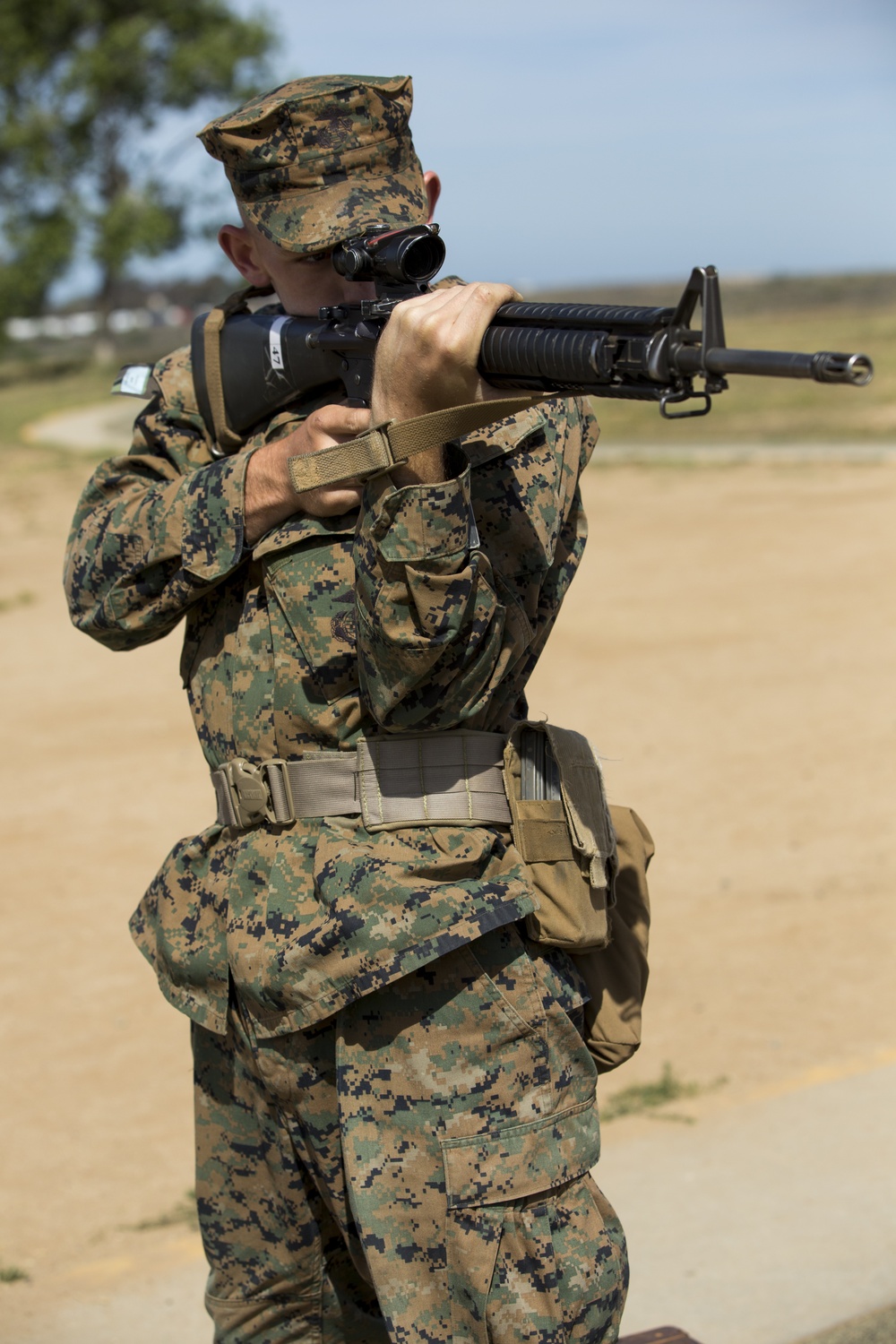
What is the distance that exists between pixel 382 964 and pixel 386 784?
0.81ft

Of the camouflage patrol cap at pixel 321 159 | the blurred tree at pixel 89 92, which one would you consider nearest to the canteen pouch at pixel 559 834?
the camouflage patrol cap at pixel 321 159

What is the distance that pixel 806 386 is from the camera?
2550 cm

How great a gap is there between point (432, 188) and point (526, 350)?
0.64 m

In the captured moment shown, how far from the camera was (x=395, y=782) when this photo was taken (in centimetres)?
205

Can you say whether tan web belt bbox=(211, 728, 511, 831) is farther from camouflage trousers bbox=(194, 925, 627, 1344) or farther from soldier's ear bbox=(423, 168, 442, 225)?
soldier's ear bbox=(423, 168, 442, 225)

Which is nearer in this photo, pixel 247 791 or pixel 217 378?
pixel 247 791

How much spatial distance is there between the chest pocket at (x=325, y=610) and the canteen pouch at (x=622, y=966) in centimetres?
52

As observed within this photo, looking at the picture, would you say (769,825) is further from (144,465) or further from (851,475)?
(851,475)

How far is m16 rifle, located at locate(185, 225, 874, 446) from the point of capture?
5.16ft

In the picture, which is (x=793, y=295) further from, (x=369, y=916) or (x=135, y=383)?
(x=369, y=916)

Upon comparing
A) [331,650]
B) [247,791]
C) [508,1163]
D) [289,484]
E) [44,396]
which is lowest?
[44,396]

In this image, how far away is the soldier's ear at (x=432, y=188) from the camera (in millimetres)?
2191

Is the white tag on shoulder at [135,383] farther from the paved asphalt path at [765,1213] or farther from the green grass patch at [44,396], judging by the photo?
the green grass patch at [44,396]

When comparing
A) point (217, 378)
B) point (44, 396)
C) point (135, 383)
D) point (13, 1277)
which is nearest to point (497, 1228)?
point (217, 378)
